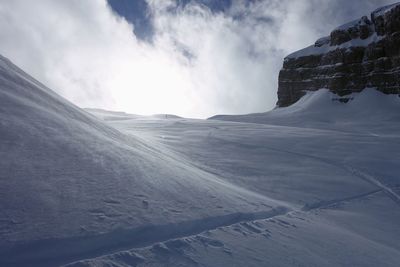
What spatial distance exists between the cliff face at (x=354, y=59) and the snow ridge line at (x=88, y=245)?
1429 inches

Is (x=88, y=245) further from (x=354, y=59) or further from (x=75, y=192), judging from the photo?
(x=354, y=59)

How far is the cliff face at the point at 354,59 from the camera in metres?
→ 35.2

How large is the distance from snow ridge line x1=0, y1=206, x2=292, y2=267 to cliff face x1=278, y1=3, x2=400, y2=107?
36306mm

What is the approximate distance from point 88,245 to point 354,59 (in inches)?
1597

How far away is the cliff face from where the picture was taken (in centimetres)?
3519

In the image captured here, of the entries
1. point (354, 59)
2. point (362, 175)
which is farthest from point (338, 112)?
A: point (362, 175)

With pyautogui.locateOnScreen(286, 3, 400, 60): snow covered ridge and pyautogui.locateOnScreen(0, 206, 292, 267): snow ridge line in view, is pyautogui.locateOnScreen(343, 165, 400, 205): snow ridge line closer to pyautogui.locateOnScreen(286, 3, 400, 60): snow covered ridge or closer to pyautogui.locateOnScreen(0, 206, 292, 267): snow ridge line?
pyautogui.locateOnScreen(0, 206, 292, 267): snow ridge line

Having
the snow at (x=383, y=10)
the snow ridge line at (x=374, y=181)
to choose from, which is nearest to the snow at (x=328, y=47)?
the snow at (x=383, y=10)

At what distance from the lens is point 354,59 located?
38500 mm

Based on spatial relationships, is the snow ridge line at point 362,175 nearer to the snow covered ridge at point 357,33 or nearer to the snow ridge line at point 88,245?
the snow ridge line at point 88,245

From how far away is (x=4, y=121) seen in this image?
481 centimetres

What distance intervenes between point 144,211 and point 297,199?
13.0 feet

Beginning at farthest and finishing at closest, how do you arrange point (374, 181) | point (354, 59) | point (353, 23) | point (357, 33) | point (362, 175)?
point (353, 23) → point (357, 33) → point (354, 59) → point (362, 175) → point (374, 181)

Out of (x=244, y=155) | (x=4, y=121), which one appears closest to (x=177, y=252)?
Result: (x=4, y=121)
